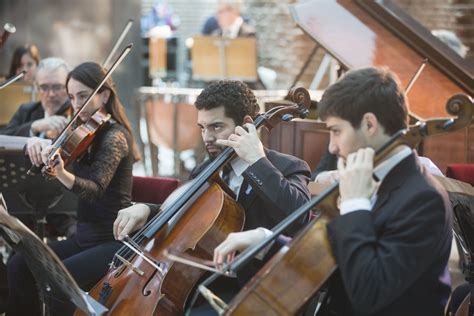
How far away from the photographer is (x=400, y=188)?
6.79ft

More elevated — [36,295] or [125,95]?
[36,295]

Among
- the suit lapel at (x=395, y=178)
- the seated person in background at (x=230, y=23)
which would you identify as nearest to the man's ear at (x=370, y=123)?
the suit lapel at (x=395, y=178)

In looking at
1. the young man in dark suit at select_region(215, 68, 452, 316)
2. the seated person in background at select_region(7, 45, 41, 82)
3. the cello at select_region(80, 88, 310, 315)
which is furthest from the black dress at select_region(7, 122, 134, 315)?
the seated person in background at select_region(7, 45, 41, 82)

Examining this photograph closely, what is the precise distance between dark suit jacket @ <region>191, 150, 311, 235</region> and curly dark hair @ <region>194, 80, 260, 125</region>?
15 cm

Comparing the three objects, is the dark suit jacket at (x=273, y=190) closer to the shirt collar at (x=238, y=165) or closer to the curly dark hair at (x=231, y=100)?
the shirt collar at (x=238, y=165)

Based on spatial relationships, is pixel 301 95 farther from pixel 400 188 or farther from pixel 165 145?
pixel 165 145

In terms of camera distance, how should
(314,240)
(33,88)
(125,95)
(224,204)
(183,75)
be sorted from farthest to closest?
(183,75)
(125,95)
(33,88)
(224,204)
(314,240)

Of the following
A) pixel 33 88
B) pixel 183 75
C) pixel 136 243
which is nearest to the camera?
pixel 136 243

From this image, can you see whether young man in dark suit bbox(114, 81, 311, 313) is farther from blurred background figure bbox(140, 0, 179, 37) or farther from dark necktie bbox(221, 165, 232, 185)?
blurred background figure bbox(140, 0, 179, 37)

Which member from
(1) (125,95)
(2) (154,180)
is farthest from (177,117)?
(2) (154,180)

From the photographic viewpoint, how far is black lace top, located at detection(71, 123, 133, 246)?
3.30m

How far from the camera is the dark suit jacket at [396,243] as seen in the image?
1.96 meters

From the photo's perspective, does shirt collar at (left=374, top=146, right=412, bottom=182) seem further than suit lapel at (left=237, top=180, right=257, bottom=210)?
No

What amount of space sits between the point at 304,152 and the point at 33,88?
186cm
